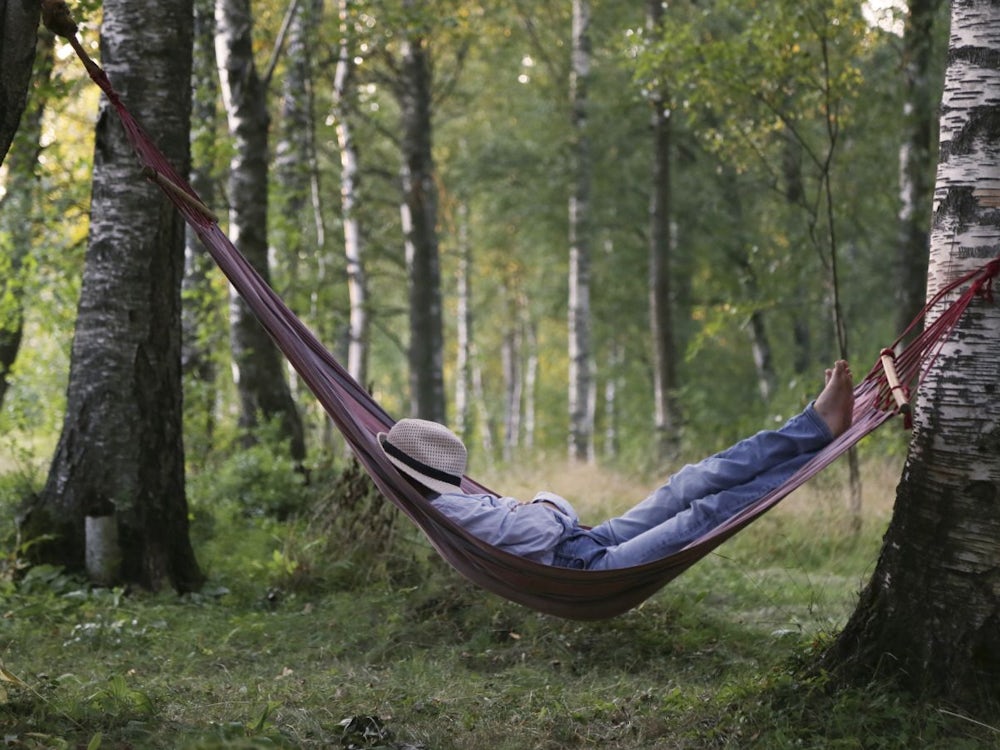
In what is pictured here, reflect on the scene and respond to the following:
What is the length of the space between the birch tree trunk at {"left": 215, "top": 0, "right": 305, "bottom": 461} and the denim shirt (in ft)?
13.8

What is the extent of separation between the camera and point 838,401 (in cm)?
322

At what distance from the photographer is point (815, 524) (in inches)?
247

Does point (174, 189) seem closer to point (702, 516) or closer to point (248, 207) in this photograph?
point (702, 516)

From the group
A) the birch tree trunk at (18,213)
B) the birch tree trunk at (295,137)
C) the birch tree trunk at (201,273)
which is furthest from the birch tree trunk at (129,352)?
the birch tree trunk at (295,137)

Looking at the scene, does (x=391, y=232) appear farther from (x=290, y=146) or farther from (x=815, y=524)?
(x=815, y=524)

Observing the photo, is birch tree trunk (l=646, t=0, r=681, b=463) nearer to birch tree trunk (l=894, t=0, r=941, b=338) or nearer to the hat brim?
birch tree trunk (l=894, t=0, r=941, b=338)

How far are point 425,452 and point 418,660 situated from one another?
0.95 meters

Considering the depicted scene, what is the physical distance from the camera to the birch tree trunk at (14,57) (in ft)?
9.68

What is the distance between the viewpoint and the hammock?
299cm

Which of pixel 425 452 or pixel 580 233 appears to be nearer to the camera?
pixel 425 452

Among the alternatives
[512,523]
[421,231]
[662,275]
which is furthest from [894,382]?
[421,231]

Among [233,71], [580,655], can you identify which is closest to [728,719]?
[580,655]

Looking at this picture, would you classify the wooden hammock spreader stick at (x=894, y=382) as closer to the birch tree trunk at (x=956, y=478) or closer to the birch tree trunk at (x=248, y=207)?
the birch tree trunk at (x=956, y=478)

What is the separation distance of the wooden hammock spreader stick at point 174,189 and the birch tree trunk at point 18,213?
310cm
